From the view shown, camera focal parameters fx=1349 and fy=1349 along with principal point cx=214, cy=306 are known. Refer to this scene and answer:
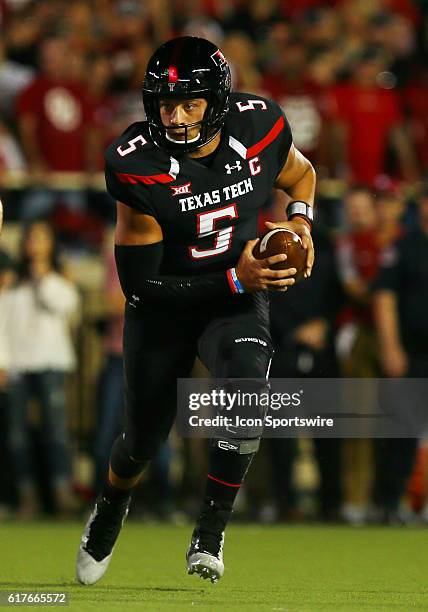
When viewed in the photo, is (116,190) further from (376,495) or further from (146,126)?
(376,495)

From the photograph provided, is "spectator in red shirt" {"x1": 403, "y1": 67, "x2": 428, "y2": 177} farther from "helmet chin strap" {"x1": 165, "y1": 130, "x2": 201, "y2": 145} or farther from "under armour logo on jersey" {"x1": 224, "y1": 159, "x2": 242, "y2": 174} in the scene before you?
"helmet chin strap" {"x1": 165, "y1": 130, "x2": 201, "y2": 145}

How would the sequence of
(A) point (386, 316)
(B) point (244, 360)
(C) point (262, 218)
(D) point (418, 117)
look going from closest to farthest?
(B) point (244, 360)
(A) point (386, 316)
(C) point (262, 218)
(D) point (418, 117)

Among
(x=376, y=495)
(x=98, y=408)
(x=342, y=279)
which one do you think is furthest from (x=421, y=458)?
(x=98, y=408)

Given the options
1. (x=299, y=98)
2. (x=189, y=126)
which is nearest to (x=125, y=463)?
(x=189, y=126)

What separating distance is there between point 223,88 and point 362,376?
4.35 m

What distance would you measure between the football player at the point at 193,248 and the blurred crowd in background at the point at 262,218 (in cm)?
342

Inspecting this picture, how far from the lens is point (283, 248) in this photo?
5.30 meters

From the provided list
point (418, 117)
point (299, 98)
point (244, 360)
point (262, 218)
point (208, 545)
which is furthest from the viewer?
point (418, 117)

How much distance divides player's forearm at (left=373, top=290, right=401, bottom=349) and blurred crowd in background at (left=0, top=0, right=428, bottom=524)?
0.06 feet

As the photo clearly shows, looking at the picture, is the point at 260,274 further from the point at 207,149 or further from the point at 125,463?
the point at 125,463

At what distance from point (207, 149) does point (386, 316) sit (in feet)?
12.0

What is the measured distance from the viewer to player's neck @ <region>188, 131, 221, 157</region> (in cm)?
556

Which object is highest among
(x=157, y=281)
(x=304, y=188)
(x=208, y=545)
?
(x=304, y=188)

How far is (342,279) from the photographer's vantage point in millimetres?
9289
